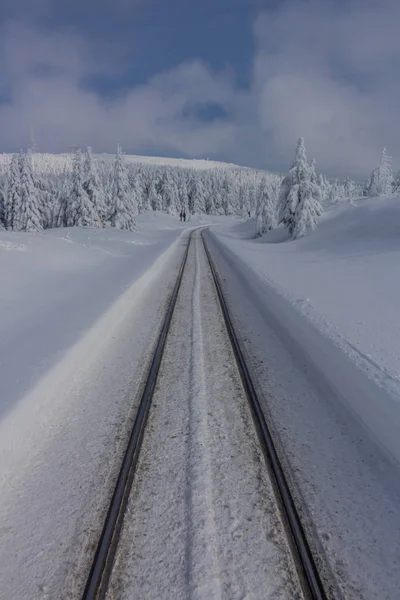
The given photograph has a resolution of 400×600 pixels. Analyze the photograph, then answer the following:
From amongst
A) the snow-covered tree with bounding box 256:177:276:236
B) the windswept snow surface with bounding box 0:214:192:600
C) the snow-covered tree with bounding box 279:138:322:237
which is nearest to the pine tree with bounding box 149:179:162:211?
the snow-covered tree with bounding box 256:177:276:236

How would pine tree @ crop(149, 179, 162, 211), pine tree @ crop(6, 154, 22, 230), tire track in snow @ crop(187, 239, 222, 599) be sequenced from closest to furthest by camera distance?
tire track in snow @ crop(187, 239, 222, 599) < pine tree @ crop(6, 154, 22, 230) < pine tree @ crop(149, 179, 162, 211)

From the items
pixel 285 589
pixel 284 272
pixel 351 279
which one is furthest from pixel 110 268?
pixel 285 589

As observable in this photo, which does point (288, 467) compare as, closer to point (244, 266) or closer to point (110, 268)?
point (244, 266)

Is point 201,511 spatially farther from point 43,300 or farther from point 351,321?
point 43,300

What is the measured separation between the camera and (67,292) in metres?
13.0

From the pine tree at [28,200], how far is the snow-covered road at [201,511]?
165ft

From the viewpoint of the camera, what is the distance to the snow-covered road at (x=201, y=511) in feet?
9.14

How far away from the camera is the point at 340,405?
17.9 ft

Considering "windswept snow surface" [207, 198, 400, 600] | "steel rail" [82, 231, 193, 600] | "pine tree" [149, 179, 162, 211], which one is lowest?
"steel rail" [82, 231, 193, 600]

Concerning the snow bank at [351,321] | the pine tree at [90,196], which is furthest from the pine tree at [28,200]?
the snow bank at [351,321]

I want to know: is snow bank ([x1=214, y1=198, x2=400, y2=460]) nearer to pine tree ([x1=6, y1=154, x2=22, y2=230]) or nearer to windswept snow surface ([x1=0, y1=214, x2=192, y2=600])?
windswept snow surface ([x1=0, y1=214, x2=192, y2=600])

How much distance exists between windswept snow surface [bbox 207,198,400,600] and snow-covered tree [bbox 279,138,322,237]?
23.8m

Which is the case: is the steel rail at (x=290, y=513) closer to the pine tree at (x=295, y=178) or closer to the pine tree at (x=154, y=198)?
the pine tree at (x=295, y=178)

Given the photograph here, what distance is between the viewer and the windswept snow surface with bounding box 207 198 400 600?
10.4 feet
